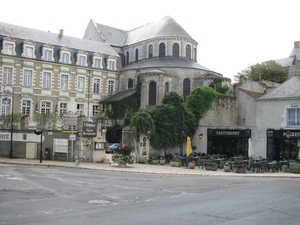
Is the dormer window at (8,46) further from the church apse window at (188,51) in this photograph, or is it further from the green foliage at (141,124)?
the church apse window at (188,51)

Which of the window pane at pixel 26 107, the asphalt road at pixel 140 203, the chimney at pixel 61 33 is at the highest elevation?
the chimney at pixel 61 33

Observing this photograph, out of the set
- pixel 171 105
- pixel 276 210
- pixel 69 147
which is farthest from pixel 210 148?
pixel 276 210

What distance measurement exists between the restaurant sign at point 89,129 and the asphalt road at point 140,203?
399 inches

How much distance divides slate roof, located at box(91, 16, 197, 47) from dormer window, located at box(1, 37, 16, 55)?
16804 mm

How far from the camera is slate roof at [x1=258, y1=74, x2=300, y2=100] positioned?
91.4 feet

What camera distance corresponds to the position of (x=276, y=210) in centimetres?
1048

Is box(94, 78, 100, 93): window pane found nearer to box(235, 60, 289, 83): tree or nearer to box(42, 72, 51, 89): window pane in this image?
box(42, 72, 51, 89): window pane

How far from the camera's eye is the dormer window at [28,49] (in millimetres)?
43625

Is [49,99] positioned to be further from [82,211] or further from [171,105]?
[82,211]

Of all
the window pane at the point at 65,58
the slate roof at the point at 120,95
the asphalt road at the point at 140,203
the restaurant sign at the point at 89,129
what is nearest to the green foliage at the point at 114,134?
the slate roof at the point at 120,95

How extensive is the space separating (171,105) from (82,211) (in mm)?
23059

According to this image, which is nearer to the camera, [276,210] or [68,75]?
[276,210]

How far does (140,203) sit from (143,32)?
49078 mm

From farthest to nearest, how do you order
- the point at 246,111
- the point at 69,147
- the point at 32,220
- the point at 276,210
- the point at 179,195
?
the point at 246,111, the point at 69,147, the point at 179,195, the point at 276,210, the point at 32,220
